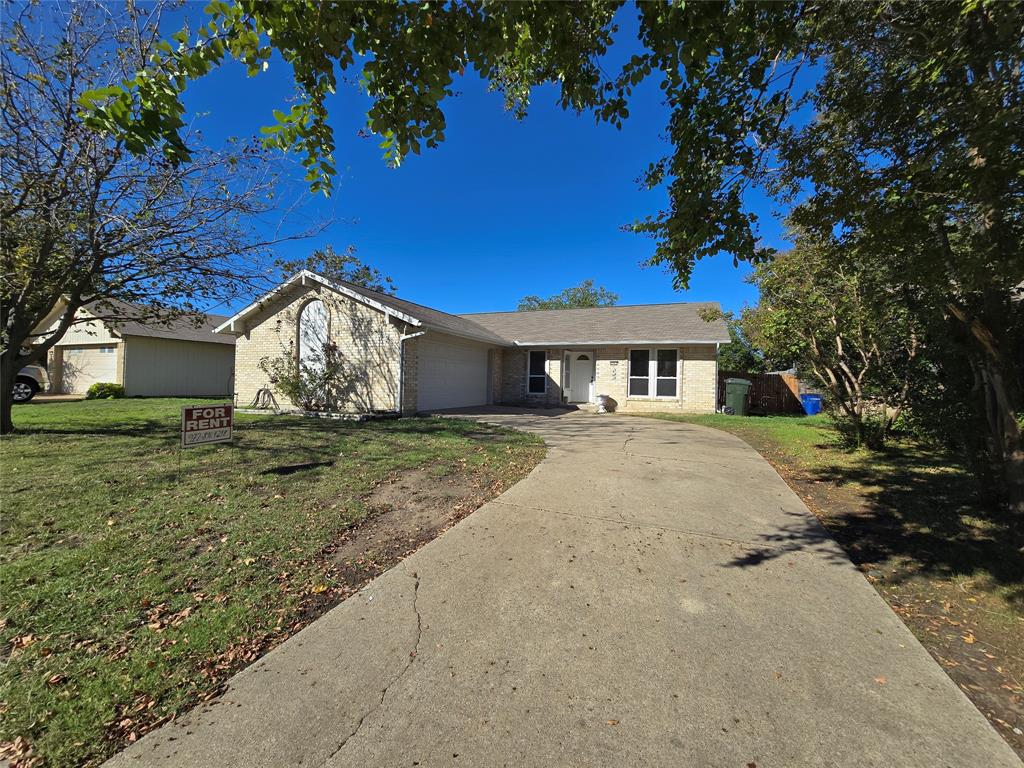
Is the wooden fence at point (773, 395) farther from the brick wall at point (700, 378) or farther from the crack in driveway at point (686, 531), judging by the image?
the crack in driveway at point (686, 531)

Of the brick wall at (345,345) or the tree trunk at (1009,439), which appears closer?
the tree trunk at (1009,439)

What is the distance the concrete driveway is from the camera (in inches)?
74.0

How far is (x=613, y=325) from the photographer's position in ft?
62.0

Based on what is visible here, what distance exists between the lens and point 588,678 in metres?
2.32

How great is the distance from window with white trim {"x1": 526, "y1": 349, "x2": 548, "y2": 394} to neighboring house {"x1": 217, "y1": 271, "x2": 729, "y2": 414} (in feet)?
0.15

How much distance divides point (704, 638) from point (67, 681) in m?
3.55

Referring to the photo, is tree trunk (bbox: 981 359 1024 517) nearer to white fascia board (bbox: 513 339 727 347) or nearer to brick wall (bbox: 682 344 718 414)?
white fascia board (bbox: 513 339 727 347)

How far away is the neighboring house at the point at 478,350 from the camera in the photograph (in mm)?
13352

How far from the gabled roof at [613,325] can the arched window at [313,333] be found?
7889mm

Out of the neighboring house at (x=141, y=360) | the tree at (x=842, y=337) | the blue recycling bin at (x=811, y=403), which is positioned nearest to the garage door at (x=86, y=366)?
the neighboring house at (x=141, y=360)

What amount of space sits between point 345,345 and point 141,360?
12905 mm

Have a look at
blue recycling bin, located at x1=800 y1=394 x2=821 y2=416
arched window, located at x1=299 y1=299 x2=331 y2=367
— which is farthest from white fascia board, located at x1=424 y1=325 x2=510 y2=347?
blue recycling bin, located at x1=800 y1=394 x2=821 y2=416

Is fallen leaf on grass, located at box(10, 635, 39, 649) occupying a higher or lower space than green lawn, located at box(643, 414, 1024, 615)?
lower

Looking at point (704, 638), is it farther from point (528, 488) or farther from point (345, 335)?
point (345, 335)
